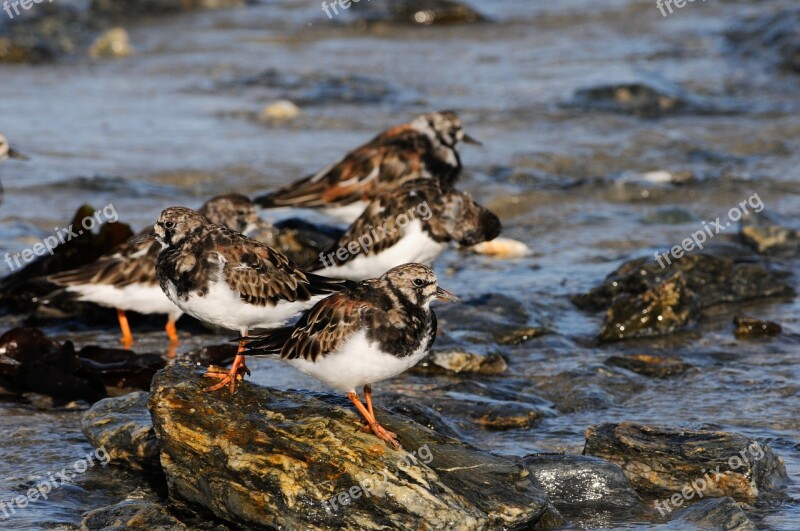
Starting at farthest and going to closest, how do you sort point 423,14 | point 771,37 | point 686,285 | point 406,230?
1. point 423,14
2. point 771,37
3. point 686,285
4. point 406,230

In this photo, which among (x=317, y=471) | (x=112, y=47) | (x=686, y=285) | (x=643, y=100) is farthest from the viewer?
(x=112, y=47)

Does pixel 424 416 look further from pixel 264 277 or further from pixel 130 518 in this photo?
pixel 130 518

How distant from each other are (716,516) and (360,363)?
127 cm

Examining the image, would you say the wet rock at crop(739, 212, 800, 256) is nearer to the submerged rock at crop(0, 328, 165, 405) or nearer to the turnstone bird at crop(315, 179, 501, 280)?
the turnstone bird at crop(315, 179, 501, 280)

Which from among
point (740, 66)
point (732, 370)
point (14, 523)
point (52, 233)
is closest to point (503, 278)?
point (732, 370)

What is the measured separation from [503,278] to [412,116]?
177 inches

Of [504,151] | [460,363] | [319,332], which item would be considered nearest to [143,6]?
[504,151]

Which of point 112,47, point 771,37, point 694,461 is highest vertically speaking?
point 112,47

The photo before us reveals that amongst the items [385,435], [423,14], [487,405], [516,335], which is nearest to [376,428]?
[385,435]

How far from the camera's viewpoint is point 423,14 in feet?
51.4

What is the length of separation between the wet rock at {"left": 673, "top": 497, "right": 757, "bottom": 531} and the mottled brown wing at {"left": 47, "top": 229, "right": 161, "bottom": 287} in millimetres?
3019

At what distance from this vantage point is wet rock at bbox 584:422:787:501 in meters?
4.03

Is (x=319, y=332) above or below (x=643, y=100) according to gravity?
above

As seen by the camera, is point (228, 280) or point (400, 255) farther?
point (400, 255)
